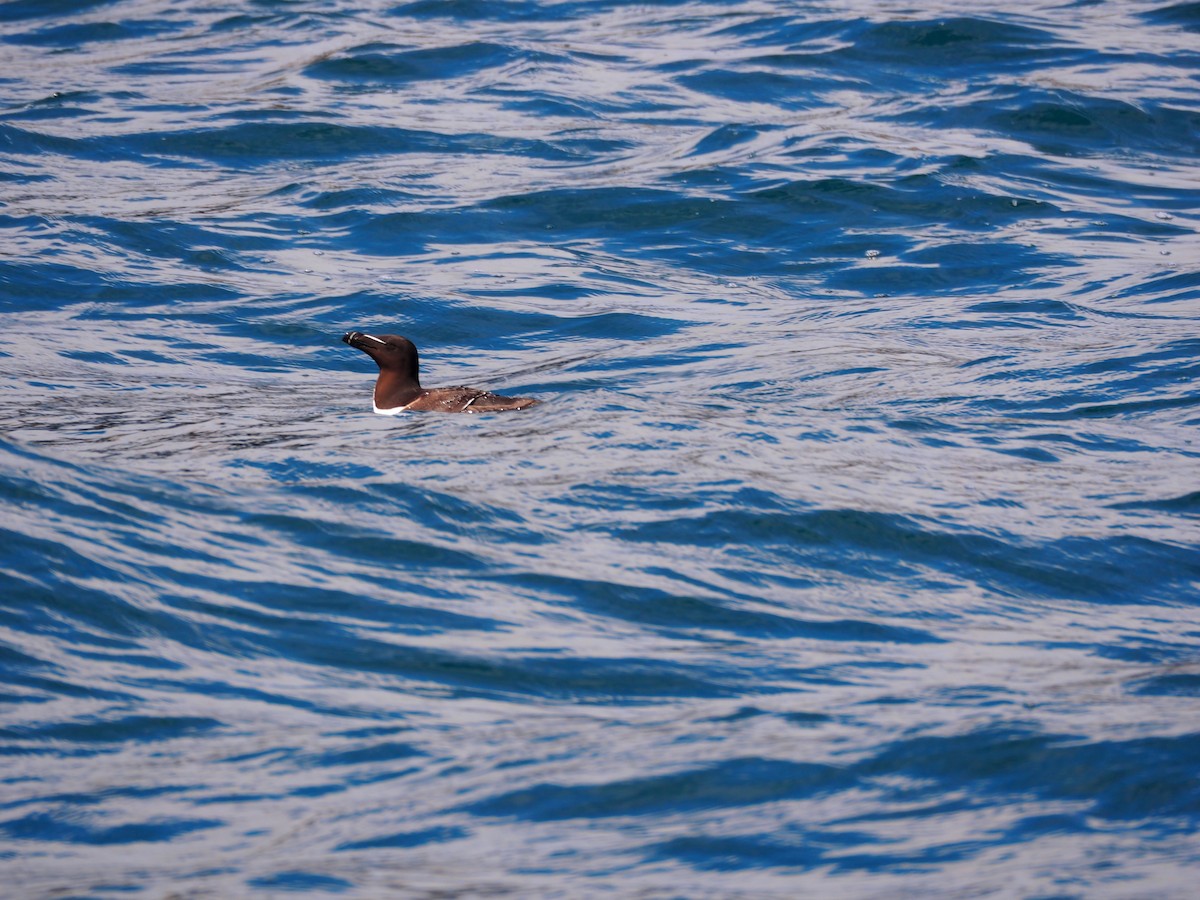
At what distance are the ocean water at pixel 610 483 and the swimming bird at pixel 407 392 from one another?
0.17 m

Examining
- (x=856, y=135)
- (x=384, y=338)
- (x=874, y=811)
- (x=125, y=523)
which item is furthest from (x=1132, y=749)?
(x=856, y=135)

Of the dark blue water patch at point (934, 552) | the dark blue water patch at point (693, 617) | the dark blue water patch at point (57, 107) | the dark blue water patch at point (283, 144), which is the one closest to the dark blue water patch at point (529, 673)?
the dark blue water patch at point (693, 617)

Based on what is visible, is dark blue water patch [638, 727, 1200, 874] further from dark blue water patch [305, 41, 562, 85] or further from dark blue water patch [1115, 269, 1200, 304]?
dark blue water patch [305, 41, 562, 85]

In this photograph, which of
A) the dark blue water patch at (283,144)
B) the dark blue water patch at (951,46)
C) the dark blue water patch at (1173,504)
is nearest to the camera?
the dark blue water patch at (1173,504)

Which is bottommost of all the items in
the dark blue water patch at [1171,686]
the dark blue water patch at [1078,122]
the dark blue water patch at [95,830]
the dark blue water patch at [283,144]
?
the dark blue water patch at [1171,686]

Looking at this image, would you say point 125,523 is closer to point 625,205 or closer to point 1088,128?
point 625,205

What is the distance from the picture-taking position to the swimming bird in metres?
9.22

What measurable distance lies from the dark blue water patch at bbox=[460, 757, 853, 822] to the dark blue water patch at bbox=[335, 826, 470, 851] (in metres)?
0.14

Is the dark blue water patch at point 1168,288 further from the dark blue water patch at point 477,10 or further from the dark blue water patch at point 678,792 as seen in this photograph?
the dark blue water patch at point 477,10

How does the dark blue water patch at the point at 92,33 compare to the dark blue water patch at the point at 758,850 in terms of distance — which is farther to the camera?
the dark blue water patch at the point at 92,33

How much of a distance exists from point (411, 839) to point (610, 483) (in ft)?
11.0

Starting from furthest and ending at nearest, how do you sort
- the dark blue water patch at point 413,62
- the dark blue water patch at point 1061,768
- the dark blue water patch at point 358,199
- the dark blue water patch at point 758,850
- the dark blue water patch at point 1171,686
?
the dark blue water patch at point 413,62
the dark blue water patch at point 358,199
the dark blue water patch at point 1171,686
the dark blue water patch at point 1061,768
the dark blue water patch at point 758,850

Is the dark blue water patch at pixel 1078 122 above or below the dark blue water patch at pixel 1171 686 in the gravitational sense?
above

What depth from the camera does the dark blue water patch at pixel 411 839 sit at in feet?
14.9
